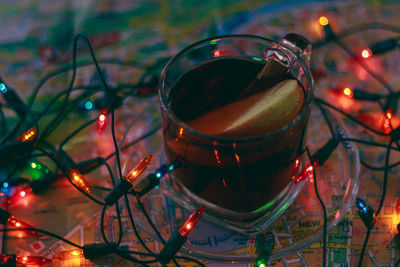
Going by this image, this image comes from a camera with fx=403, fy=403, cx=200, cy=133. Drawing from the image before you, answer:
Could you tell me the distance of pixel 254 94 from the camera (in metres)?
0.50

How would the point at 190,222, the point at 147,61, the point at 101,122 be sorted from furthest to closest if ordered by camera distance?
1. the point at 147,61
2. the point at 101,122
3. the point at 190,222

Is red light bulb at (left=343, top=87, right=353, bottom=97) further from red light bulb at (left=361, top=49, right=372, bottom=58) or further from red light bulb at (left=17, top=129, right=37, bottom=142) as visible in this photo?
red light bulb at (left=17, top=129, right=37, bottom=142)

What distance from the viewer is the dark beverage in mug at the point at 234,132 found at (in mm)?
451

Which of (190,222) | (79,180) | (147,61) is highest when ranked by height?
(147,61)

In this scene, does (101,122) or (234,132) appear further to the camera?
(101,122)

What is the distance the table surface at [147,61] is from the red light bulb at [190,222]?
5cm

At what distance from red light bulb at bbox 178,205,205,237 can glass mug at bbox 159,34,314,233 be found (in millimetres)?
23

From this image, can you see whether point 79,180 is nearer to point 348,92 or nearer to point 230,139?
point 230,139

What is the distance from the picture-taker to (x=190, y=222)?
0.53 meters

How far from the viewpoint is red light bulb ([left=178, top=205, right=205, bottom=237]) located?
529mm

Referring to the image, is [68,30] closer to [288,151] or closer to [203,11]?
[203,11]

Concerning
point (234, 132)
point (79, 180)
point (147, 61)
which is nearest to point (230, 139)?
point (234, 132)

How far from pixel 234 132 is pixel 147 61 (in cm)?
39

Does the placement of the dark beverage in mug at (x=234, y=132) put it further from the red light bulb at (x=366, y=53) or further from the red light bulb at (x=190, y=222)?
the red light bulb at (x=366, y=53)
